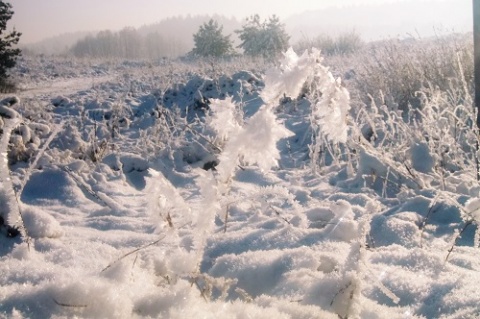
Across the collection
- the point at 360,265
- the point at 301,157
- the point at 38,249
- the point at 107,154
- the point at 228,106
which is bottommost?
the point at 301,157

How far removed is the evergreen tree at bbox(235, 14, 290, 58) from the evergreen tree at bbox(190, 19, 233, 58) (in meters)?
1.41

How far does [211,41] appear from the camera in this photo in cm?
2675

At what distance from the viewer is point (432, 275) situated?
1529mm

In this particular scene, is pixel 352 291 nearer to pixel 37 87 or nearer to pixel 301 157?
pixel 301 157

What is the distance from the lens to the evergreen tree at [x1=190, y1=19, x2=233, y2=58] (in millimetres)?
26750

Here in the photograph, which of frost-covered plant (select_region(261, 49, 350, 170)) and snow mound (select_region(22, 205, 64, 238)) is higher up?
frost-covered plant (select_region(261, 49, 350, 170))

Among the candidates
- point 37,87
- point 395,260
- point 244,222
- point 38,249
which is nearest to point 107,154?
point 244,222

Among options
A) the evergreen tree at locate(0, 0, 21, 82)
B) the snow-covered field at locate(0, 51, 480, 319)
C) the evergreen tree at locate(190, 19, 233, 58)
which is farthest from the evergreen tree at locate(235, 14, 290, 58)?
the snow-covered field at locate(0, 51, 480, 319)

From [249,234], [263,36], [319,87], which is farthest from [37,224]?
[263,36]

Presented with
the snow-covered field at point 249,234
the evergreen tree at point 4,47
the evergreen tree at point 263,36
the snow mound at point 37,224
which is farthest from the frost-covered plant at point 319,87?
the evergreen tree at point 263,36

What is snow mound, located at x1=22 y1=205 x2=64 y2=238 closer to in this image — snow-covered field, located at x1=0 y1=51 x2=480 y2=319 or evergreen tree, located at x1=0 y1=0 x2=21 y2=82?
snow-covered field, located at x1=0 y1=51 x2=480 y2=319

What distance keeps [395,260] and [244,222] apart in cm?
91

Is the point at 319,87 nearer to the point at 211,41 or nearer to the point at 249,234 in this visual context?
the point at 249,234

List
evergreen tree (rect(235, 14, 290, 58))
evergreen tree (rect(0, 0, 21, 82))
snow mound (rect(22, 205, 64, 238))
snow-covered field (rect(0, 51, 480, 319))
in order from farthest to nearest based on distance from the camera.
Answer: evergreen tree (rect(235, 14, 290, 58)), evergreen tree (rect(0, 0, 21, 82)), snow mound (rect(22, 205, 64, 238)), snow-covered field (rect(0, 51, 480, 319))
